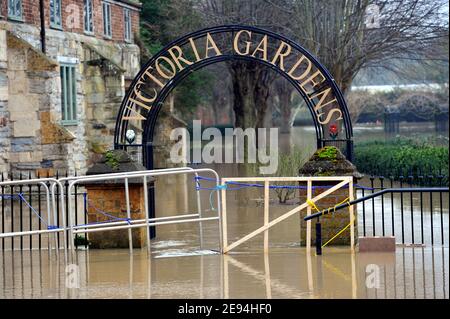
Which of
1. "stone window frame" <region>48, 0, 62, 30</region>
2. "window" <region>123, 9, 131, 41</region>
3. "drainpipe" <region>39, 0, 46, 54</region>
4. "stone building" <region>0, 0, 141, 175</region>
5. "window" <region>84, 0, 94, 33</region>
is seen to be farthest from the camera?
"window" <region>123, 9, 131, 41</region>

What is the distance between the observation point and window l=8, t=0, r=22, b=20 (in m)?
26.0

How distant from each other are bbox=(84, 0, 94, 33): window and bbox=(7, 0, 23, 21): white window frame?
568cm

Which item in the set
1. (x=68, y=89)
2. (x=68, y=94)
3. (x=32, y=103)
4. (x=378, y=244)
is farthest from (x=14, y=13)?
(x=378, y=244)

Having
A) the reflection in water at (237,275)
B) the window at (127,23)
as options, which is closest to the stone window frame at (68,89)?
the window at (127,23)

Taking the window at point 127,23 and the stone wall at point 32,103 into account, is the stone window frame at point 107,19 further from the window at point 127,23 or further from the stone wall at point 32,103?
the stone wall at point 32,103

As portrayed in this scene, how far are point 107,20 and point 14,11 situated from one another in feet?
28.2

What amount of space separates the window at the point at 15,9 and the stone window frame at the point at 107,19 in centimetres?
766

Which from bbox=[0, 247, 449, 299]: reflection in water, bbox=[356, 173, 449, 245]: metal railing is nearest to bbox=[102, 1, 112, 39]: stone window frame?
bbox=[356, 173, 449, 245]: metal railing

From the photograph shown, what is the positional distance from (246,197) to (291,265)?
11.9 meters

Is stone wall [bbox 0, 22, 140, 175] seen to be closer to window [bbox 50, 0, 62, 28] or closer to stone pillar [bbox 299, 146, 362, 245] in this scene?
window [bbox 50, 0, 62, 28]
